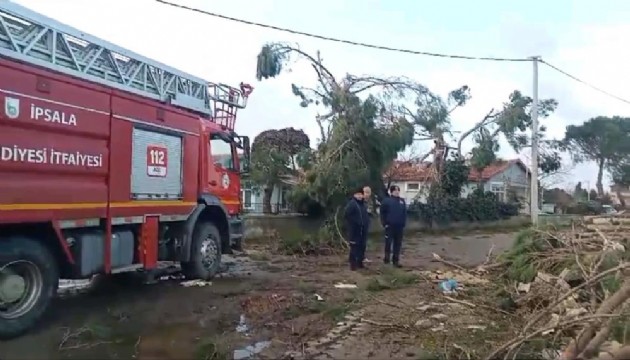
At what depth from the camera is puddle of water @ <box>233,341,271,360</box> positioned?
5973mm

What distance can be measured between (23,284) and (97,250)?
3.82ft

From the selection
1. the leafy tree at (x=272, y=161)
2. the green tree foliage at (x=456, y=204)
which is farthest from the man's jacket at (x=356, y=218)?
the green tree foliage at (x=456, y=204)

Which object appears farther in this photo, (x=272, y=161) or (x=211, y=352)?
(x=272, y=161)

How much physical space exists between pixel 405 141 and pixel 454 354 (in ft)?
49.6

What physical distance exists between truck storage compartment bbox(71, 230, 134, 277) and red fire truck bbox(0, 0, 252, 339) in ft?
0.05

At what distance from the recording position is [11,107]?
→ 656 cm

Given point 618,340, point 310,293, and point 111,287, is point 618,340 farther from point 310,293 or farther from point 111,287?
point 111,287

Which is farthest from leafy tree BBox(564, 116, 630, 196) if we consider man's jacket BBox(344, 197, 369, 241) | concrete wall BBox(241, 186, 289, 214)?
man's jacket BBox(344, 197, 369, 241)

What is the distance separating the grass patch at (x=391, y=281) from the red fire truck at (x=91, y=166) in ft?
9.19

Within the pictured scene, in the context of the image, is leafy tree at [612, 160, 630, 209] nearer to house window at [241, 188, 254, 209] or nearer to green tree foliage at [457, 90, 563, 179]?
green tree foliage at [457, 90, 563, 179]

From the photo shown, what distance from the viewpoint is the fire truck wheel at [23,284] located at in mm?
6645

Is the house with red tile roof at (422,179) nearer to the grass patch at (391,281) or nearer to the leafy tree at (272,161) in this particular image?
the leafy tree at (272,161)

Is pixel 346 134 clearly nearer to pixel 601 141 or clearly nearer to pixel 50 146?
pixel 50 146

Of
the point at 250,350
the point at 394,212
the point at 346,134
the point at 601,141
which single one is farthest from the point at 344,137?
the point at 601,141
